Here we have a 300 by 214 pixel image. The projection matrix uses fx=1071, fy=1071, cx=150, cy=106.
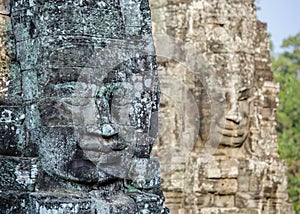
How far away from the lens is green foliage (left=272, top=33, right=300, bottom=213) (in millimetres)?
33906

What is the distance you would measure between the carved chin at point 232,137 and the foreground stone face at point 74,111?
10424 mm

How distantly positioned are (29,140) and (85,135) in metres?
0.37

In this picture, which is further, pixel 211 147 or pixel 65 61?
pixel 211 147

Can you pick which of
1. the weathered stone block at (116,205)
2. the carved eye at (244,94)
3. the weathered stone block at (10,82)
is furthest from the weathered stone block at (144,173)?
the carved eye at (244,94)

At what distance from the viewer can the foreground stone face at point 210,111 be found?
1650 cm

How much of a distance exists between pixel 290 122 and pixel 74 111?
116 feet

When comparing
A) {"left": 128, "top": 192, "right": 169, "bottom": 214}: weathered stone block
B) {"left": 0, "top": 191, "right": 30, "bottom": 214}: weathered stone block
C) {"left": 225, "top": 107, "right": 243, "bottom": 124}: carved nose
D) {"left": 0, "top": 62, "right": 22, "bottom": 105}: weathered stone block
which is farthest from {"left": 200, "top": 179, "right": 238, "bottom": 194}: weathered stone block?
{"left": 0, "top": 191, "right": 30, "bottom": 214}: weathered stone block

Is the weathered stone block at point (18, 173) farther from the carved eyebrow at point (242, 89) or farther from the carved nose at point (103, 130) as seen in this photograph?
the carved eyebrow at point (242, 89)

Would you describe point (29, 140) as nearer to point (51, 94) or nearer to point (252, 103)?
point (51, 94)

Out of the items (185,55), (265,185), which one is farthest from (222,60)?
(265,185)

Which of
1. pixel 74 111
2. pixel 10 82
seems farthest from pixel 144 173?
pixel 10 82

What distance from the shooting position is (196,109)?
1702 centimetres

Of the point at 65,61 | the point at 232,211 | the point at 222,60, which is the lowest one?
the point at 232,211

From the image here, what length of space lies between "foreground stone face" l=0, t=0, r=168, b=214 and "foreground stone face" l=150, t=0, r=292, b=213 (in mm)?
9297
